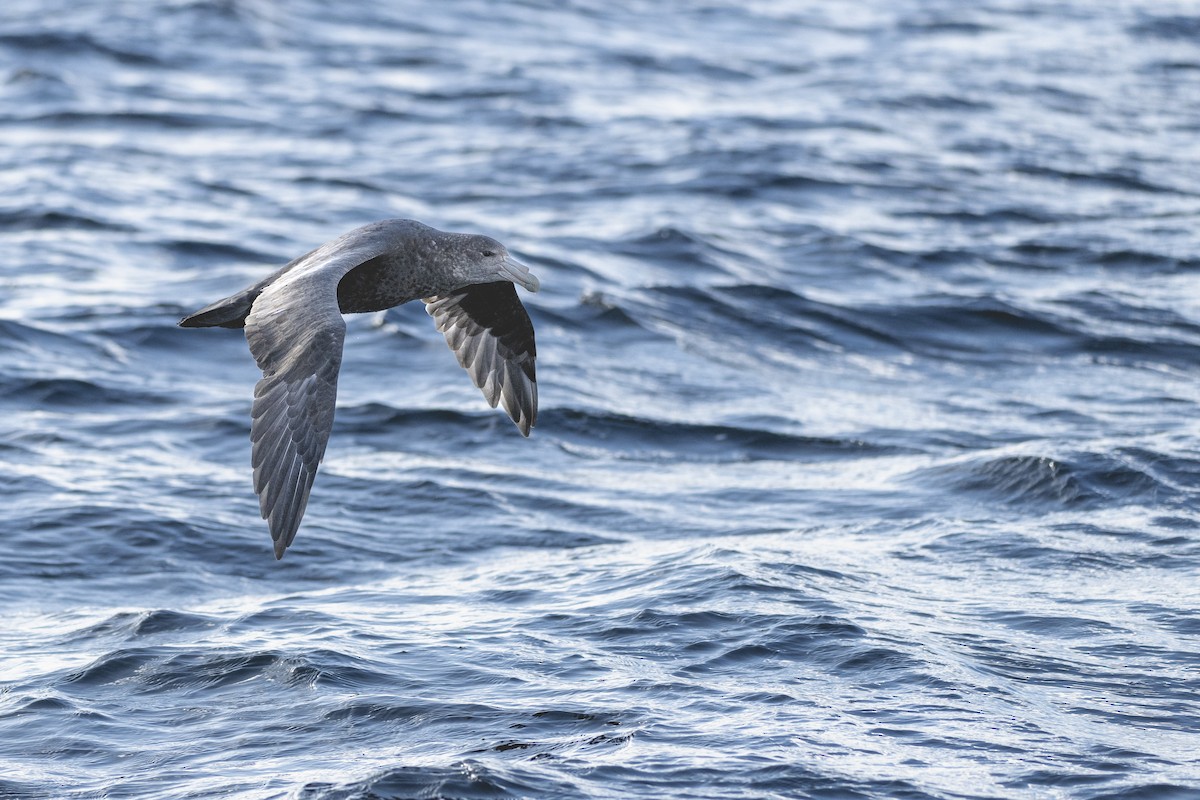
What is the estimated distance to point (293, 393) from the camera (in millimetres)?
7660

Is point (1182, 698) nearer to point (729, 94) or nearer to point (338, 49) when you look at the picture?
point (729, 94)

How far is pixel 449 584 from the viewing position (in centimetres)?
997

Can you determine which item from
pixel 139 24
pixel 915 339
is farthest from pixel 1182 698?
pixel 139 24

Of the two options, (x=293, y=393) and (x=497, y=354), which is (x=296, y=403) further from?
(x=497, y=354)

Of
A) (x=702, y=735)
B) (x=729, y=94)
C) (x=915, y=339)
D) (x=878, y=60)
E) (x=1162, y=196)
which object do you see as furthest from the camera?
(x=878, y=60)

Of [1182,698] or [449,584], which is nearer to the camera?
[1182,698]

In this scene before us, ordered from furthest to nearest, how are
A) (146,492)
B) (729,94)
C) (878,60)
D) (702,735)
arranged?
(878,60) → (729,94) → (146,492) → (702,735)

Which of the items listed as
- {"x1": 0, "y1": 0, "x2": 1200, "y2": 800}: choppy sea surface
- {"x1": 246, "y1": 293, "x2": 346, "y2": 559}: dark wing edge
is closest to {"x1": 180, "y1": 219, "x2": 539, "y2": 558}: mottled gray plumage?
{"x1": 246, "y1": 293, "x2": 346, "y2": 559}: dark wing edge

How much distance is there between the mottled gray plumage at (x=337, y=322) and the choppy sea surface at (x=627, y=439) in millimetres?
1086

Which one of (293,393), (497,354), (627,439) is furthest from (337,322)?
(627,439)

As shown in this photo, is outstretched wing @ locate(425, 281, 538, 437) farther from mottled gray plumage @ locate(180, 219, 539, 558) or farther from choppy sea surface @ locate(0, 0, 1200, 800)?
choppy sea surface @ locate(0, 0, 1200, 800)

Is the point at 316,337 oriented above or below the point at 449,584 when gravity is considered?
above

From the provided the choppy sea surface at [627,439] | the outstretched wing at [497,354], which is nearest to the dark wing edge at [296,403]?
the choppy sea surface at [627,439]

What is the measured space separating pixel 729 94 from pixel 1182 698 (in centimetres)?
1753
